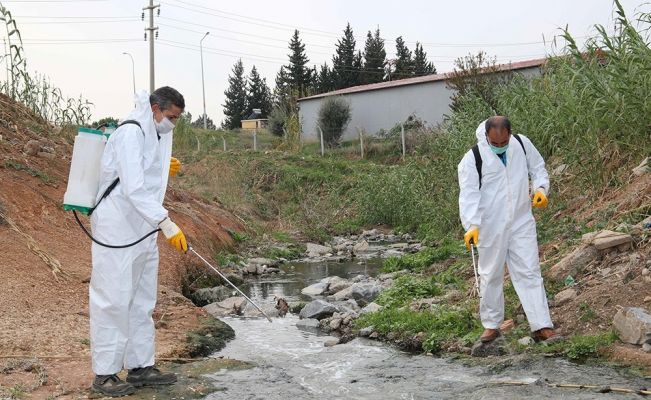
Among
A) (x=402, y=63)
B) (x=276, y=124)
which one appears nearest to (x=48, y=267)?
(x=276, y=124)

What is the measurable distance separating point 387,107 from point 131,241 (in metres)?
30.6

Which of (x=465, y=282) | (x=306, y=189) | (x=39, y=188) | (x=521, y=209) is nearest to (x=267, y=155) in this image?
(x=306, y=189)

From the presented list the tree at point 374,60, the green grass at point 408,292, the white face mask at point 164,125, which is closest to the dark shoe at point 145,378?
the white face mask at point 164,125

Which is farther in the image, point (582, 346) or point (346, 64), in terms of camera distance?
point (346, 64)

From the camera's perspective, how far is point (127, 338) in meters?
4.98

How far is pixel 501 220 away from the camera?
594 centimetres

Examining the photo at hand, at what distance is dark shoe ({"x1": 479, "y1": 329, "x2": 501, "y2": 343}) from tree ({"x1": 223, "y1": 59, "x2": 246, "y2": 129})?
56.6 m

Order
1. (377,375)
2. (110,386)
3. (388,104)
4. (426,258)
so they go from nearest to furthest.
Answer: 1. (110,386)
2. (377,375)
3. (426,258)
4. (388,104)

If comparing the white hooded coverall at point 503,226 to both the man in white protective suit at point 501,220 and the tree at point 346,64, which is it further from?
the tree at point 346,64

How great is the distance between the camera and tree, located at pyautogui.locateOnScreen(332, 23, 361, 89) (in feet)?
→ 188

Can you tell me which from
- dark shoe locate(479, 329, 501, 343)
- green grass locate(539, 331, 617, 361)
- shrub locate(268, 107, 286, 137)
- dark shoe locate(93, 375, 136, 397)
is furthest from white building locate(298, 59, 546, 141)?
dark shoe locate(93, 375, 136, 397)

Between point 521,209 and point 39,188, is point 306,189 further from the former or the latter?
point 521,209

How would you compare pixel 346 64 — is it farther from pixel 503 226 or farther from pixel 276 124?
pixel 503 226

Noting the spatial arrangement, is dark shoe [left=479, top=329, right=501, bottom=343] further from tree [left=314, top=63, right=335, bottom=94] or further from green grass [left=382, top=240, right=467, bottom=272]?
tree [left=314, top=63, right=335, bottom=94]
